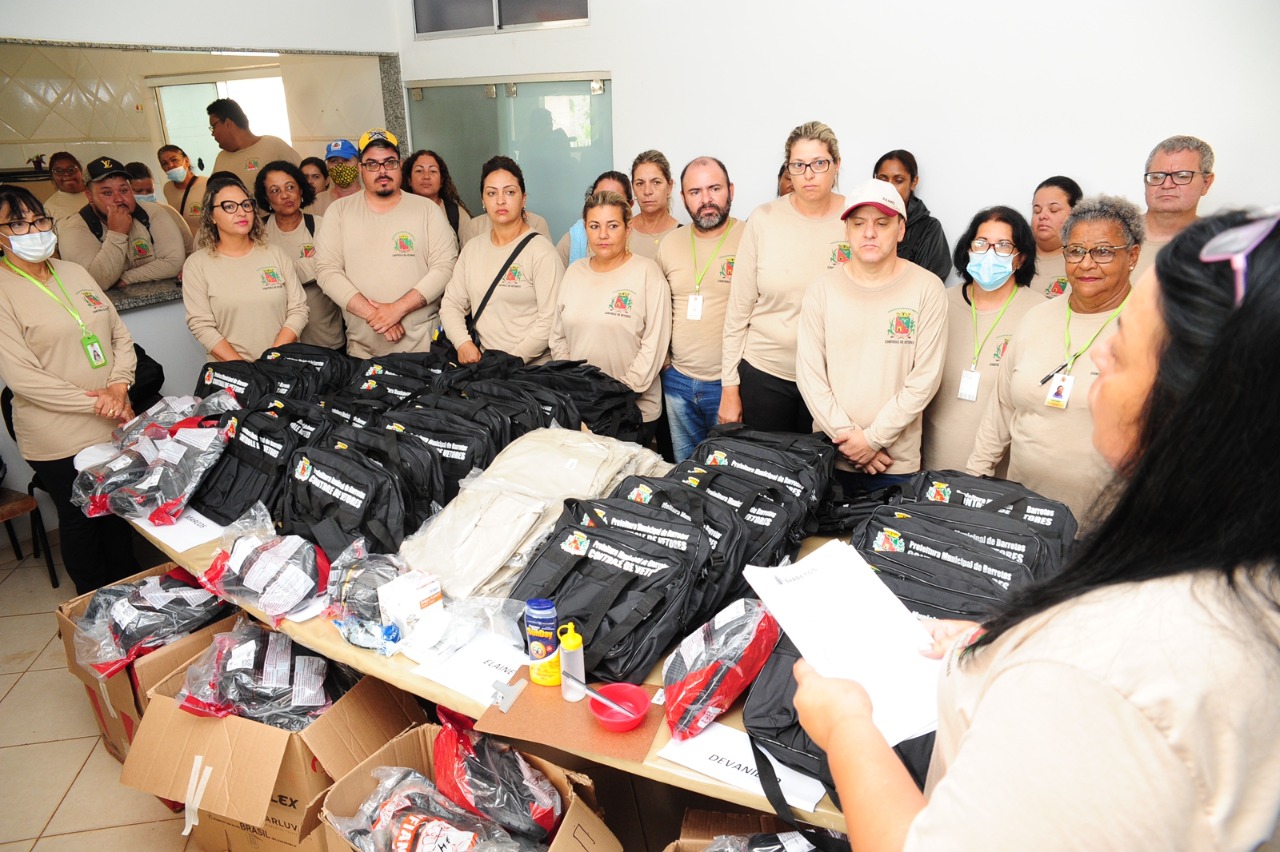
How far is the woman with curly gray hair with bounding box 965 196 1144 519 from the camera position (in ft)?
7.89

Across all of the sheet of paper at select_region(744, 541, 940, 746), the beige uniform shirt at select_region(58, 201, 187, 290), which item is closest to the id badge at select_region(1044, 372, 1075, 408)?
the sheet of paper at select_region(744, 541, 940, 746)

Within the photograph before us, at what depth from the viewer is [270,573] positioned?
221 centimetres

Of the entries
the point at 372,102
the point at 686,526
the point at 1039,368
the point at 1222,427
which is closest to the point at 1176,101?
the point at 1039,368

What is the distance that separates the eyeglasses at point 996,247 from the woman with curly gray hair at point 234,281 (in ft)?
10.9

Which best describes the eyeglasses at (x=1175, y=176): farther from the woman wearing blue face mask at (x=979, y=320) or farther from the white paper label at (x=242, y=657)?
the white paper label at (x=242, y=657)

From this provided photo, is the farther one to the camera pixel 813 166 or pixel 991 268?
pixel 813 166

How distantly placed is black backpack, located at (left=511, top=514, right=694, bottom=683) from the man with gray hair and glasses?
2.45 metres

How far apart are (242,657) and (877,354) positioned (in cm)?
237

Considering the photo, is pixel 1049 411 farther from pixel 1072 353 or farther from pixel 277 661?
pixel 277 661

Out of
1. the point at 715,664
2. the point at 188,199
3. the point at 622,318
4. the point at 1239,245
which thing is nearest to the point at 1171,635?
the point at 1239,245

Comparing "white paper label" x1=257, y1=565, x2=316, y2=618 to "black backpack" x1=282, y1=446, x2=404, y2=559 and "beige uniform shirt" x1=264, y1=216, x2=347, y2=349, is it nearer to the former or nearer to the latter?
"black backpack" x1=282, y1=446, x2=404, y2=559

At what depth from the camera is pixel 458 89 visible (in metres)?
5.83

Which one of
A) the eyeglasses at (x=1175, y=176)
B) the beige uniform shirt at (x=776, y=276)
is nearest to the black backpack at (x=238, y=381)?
the beige uniform shirt at (x=776, y=276)

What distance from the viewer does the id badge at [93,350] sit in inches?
129
